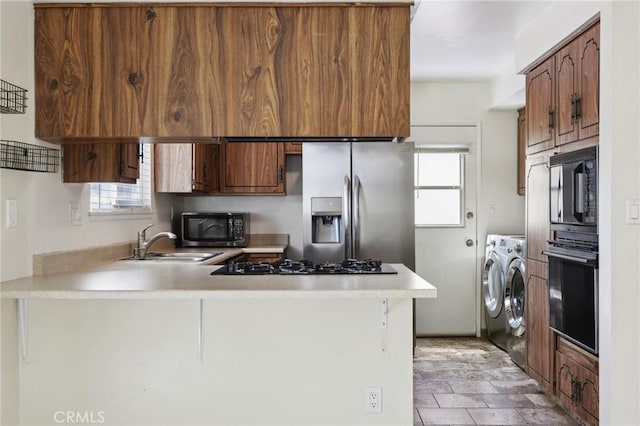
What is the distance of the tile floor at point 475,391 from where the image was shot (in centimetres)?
305

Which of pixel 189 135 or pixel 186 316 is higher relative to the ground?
pixel 189 135

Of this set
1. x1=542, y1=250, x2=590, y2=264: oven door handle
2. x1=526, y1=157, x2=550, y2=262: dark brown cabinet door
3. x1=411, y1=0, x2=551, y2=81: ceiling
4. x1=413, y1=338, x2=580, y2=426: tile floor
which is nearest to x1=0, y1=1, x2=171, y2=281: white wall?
x1=411, y1=0, x2=551, y2=81: ceiling

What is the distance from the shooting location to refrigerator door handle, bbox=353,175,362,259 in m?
3.91

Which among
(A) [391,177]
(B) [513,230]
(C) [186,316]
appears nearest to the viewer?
(C) [186,316]

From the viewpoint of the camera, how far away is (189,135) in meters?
2.36

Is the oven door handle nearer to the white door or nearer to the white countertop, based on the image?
the white countertop

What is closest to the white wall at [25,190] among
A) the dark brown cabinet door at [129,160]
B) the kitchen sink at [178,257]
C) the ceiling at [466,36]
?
the dark brown cabinet door at [129,160]

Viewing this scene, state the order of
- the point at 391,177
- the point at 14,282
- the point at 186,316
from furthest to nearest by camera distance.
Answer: the point at 391,177, the point at 186,316, the point at 14,282

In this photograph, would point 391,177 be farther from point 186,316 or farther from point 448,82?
point 186,316

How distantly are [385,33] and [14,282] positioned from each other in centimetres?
198

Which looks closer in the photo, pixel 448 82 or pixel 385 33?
pixel 385 33
